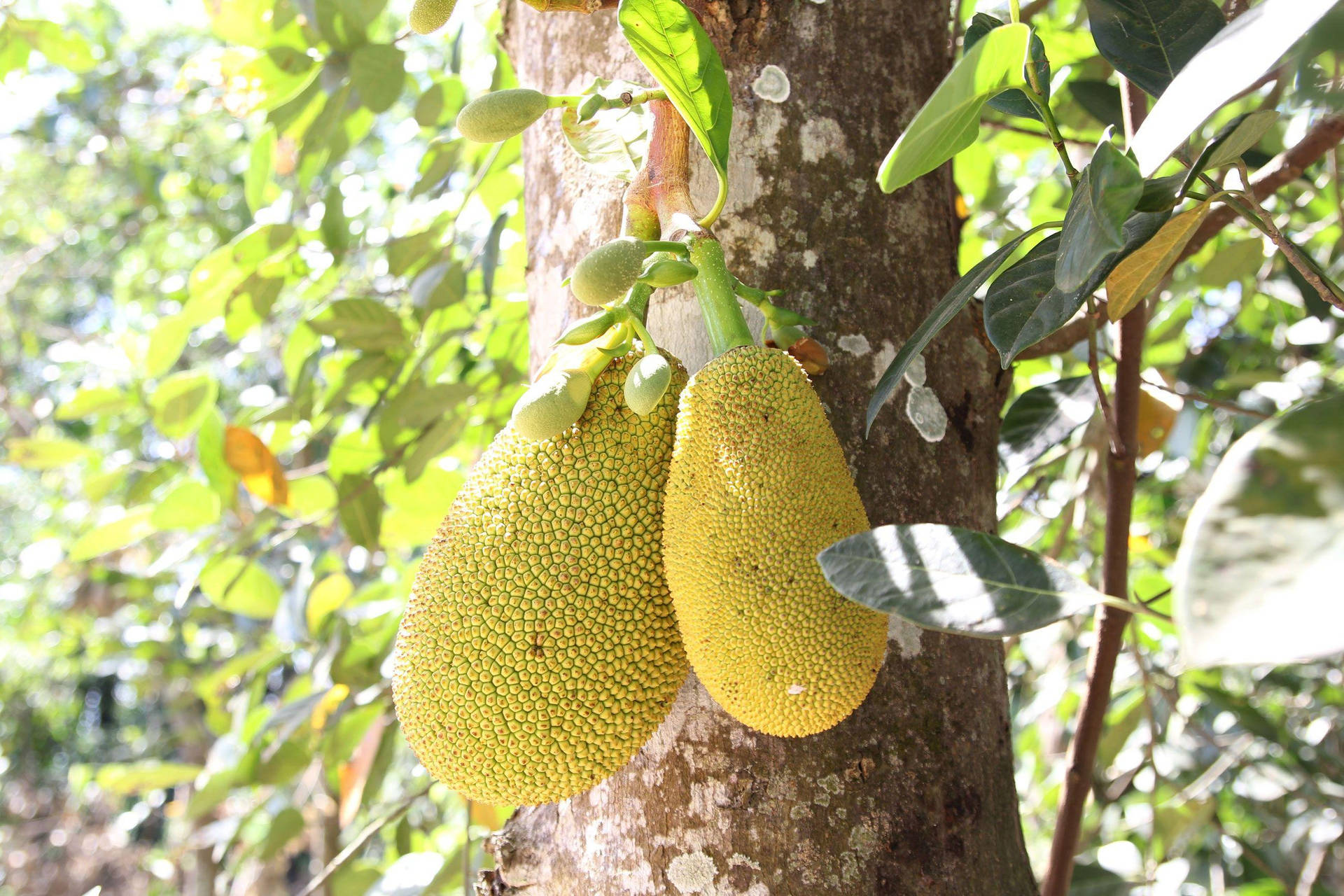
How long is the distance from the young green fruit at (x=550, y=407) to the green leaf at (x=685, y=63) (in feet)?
0.56

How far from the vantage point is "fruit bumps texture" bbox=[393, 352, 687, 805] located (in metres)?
0.66

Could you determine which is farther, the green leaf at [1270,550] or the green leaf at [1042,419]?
the green leaf at [1042,419]

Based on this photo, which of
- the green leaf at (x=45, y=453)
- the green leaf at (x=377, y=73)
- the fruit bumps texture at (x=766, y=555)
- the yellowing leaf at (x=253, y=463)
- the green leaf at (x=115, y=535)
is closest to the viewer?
the fruit bumps texture at (x=766, y=555)

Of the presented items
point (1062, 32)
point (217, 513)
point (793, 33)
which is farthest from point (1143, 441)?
point (217, 513)

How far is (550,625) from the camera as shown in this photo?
0.66 metres

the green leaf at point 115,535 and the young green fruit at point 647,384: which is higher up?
the young green fruit at point 647,384

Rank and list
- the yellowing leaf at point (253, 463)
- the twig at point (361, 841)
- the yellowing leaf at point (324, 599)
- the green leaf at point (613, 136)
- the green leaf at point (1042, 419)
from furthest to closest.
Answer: the yellowing leaf at point (324, 599) → the yellowing leaf at point (253, 463) → the twig at point (361, 841) → the green leaf at point (1042, 419) → the green leaf at point (613, 136)

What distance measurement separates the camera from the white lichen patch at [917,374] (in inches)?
33.4

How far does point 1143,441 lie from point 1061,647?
1.11 m

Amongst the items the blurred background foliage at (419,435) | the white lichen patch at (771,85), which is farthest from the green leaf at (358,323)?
the white lichen patch at (771,85)

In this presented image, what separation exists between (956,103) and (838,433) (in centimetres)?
33

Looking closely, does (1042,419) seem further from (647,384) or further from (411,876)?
(411,876)

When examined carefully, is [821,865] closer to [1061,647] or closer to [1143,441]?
[1143,441]

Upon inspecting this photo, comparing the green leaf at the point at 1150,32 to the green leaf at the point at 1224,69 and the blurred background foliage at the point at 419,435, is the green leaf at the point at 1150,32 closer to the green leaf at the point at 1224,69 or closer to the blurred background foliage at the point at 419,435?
the blurred background foliage at the point at 419,435
